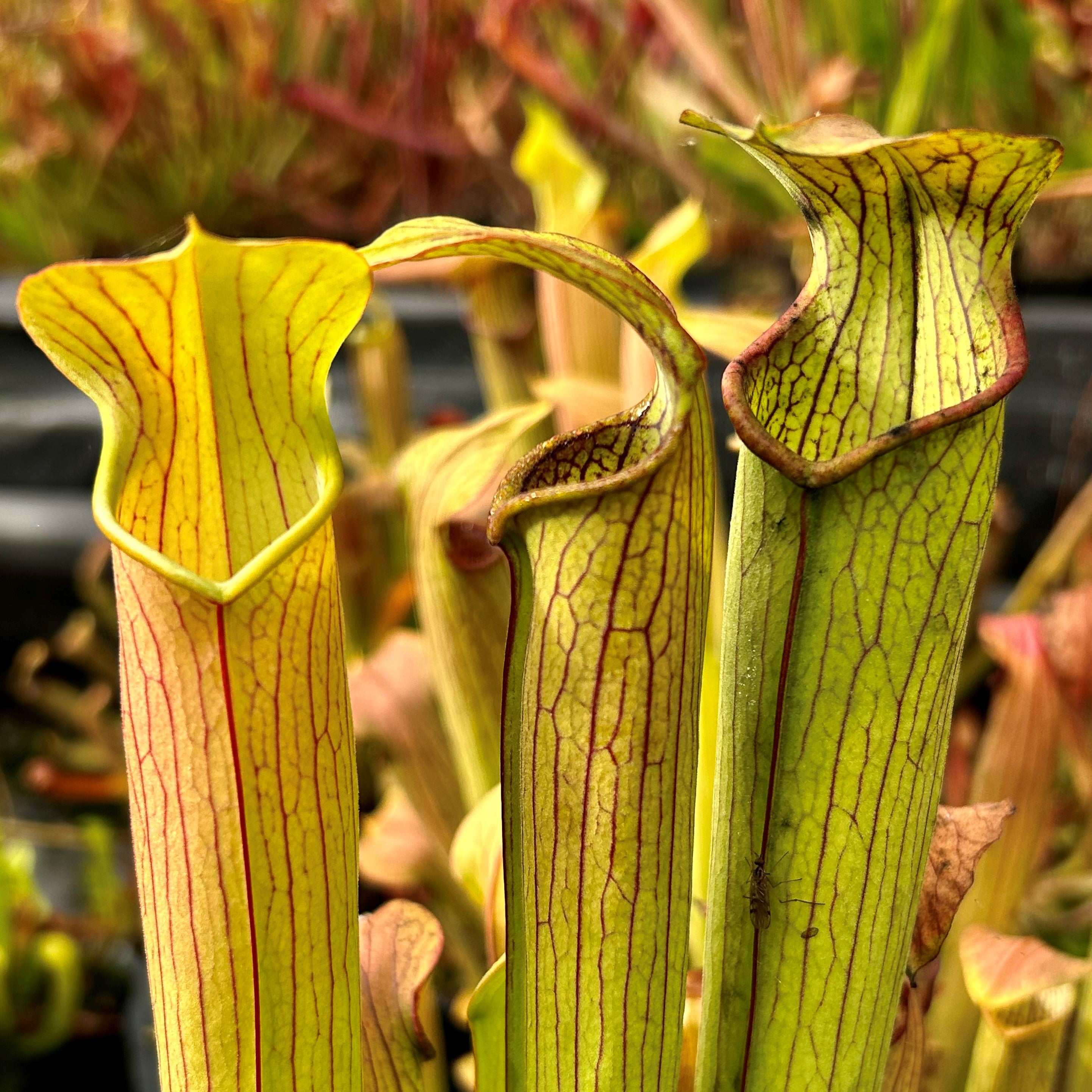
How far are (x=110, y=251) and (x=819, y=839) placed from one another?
9.05 ft

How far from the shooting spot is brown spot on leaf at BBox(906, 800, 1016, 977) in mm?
462

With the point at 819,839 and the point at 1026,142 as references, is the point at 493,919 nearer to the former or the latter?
the point at 819,839

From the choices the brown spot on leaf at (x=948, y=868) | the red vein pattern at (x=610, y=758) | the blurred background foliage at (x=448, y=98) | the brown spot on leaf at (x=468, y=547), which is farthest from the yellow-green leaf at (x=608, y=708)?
the blurred background foliage at (x=448, y=98)

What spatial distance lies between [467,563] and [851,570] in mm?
320

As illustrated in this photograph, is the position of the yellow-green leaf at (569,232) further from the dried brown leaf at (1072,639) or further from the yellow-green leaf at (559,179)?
the dried brown leaf at (1072,639)

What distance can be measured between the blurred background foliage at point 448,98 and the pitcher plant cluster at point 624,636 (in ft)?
2.88

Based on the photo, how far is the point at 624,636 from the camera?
1.20 ft

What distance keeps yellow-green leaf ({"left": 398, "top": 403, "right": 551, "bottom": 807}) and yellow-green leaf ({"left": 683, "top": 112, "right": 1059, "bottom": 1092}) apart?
23 centimetres

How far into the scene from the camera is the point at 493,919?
0.53 metres

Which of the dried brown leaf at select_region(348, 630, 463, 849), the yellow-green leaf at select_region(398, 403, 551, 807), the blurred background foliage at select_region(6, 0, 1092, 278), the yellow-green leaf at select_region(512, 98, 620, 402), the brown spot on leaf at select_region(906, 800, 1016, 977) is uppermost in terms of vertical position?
the blurred background foliage at select_region(6, 0, 1092, 278)

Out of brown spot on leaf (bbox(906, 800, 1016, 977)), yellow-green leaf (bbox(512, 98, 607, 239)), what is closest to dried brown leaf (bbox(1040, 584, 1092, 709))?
brown spot on leaf (bbox(906, 800, 1016, 977))

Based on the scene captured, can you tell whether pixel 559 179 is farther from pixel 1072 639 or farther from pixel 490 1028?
pixel 490 1028

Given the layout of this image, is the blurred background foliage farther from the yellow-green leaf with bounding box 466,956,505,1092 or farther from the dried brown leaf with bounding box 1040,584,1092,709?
the yellow-green leaf with bounding box 466,956,505,1092

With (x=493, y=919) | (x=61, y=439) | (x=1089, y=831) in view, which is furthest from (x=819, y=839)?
(x=61, y=439)
